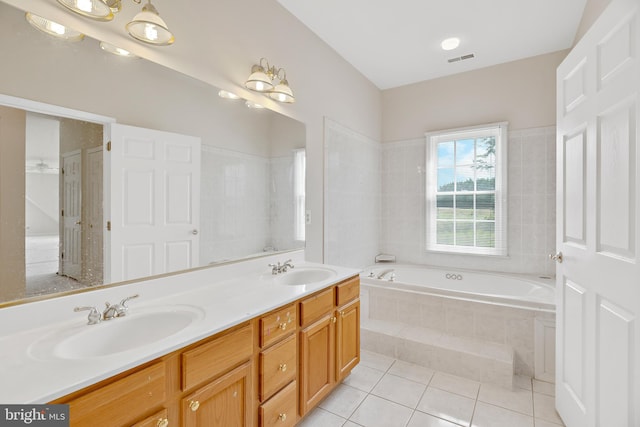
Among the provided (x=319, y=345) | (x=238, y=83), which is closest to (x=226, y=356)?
(x=319, y=345)

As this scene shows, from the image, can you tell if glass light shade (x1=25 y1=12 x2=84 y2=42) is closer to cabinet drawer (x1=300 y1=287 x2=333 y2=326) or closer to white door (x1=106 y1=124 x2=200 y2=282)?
white door (x1=106 y1=124 x2=200 y2=282)

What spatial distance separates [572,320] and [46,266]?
2.60 meters

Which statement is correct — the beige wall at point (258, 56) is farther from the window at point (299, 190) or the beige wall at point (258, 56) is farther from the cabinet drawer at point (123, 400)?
the cabinet drawer at point (123, 400)

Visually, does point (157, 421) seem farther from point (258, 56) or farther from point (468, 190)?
point (468, 190)

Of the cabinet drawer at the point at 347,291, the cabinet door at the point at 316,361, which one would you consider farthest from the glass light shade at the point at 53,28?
the cabinet drawer at the point at 347,291

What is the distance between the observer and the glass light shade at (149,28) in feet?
4.36

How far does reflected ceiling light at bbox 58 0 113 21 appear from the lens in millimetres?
1198

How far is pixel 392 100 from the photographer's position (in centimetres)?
405

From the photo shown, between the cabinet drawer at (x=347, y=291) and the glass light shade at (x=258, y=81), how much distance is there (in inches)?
56.4

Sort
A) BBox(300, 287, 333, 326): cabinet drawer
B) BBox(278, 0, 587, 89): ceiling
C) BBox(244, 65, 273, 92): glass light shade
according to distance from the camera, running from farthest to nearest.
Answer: BBox(278, 0, 587, 89): ceiling, BBox(244, 65, 273, 92): glass light shade, BBox(300, 287, 333, 326): cabinet drawer

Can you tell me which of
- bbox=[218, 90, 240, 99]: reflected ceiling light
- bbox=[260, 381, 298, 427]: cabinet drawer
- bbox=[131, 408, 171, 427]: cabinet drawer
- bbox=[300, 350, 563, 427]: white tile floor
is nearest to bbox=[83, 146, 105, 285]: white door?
bbox=[131, 408, 171, 427]: cabinet drawer

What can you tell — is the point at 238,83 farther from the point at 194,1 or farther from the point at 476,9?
the point at 476,9

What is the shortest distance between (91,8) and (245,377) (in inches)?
65.7

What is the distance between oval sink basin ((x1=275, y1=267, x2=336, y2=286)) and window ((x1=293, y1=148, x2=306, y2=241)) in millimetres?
383
